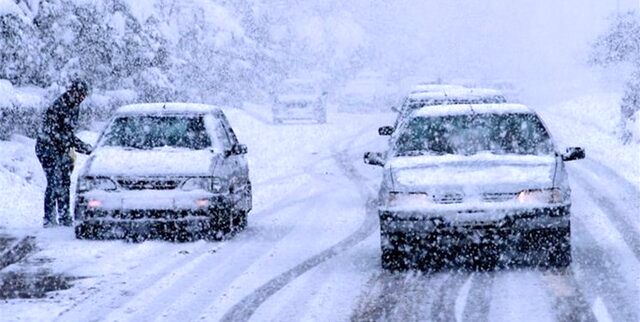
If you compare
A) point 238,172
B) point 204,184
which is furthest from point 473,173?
point 238,172

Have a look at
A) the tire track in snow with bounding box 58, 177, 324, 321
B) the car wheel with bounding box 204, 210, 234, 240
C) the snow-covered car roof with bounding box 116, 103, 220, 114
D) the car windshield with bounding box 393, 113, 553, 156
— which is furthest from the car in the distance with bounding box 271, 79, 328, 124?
the car windshield with bounding box 393, 113, 553, 156

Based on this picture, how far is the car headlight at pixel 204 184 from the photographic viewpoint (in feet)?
40.7

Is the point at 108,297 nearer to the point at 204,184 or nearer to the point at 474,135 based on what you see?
the point at 204,184

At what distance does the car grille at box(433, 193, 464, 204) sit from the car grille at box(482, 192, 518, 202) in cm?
21

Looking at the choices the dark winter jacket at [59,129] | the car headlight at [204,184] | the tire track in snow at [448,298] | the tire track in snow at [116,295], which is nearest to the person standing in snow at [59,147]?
the dark winter jacket at [59,129]

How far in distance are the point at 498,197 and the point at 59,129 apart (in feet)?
20.1

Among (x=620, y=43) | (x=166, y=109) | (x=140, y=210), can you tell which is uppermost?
(x=620, y=43)

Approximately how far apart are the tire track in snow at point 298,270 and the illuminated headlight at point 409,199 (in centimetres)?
103

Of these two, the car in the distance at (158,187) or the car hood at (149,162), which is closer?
the car in the distance at (158,187)

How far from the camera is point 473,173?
10.1 meters

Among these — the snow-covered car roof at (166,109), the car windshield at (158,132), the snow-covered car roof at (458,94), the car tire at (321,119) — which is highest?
the snow-covered car roof at (458,94)

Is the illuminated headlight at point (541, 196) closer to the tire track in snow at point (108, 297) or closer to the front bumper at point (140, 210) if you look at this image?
the tire track in snow at point (108, 297)

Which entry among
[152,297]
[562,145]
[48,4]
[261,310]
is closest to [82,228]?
[152,297]

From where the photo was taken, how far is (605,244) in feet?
37.8
